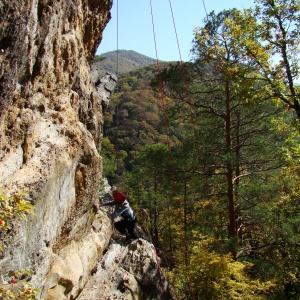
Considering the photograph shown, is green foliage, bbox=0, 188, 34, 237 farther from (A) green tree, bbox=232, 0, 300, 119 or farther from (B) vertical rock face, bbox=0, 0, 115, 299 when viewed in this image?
(A) green tree, bbox=232, 0, 300, 119

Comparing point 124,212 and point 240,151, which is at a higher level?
point 240,151

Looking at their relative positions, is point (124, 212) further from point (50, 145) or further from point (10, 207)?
point (10, 207)

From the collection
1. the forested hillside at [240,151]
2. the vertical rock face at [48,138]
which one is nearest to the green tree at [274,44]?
the forested hillside at [240,151]

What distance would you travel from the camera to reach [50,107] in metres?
5.78

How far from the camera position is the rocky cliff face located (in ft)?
13.1

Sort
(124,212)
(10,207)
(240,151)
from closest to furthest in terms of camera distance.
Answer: (10,207) < (124,212) < (240,151)

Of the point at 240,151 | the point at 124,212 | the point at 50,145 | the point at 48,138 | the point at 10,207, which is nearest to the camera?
the point at 10,207

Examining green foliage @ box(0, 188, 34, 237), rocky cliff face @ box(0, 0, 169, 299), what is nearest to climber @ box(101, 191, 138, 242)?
rocky cliff face @ box(0, 0, 169, 299)

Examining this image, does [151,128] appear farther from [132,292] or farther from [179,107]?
[132,292]

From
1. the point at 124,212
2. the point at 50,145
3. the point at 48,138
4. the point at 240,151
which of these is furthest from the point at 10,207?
the point at 240,151

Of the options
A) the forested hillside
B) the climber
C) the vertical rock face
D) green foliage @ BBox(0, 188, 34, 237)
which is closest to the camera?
green foliage @ BBox(0, 188, 34, 237)

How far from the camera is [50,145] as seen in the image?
5.17 meters

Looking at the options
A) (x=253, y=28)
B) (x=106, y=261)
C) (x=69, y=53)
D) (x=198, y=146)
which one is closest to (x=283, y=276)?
(x=198, y=146)

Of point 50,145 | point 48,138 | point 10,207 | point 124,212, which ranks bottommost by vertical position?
point 124,212
